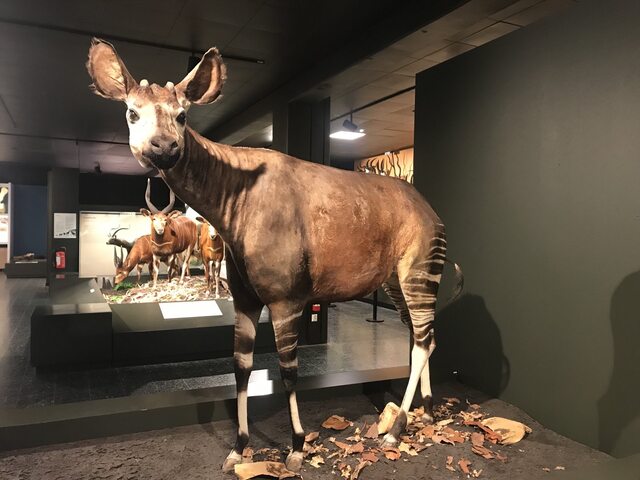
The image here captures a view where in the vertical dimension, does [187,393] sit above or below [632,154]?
below

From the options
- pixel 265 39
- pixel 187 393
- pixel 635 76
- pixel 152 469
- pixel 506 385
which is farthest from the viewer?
pixel 265 39

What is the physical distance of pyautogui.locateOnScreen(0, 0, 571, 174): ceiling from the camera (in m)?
3.35

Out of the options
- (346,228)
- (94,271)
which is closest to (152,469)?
(346,228)

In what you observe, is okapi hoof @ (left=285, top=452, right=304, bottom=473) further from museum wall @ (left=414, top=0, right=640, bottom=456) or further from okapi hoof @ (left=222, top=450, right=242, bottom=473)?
museum wall @ (left=414, top=0, right=640, bottom=456)

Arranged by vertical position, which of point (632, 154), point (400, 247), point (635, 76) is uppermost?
point (635, 76)

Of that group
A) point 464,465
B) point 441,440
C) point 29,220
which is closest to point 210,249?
point 441,440

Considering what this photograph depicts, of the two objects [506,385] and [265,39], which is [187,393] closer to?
[506,385]

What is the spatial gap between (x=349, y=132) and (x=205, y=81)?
5029 mm

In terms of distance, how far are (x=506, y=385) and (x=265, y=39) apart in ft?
10.2

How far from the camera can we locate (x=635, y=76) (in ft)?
7.11

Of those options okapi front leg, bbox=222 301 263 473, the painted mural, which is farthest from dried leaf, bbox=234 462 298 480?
the painted mural

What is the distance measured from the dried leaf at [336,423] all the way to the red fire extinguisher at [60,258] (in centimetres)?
848

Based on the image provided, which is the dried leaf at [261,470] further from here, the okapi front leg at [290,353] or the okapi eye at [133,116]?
the okapi eye at [133,116]

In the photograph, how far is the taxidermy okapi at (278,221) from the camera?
5.81ft
